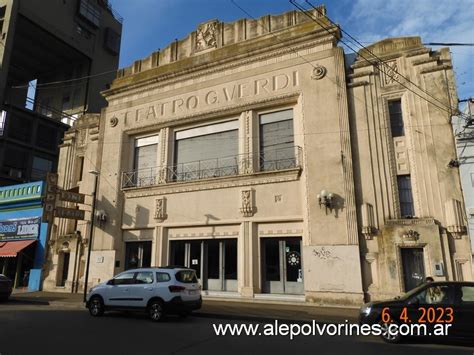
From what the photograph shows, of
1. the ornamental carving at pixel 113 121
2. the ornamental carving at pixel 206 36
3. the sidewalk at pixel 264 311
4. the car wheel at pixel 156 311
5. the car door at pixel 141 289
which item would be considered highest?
the ornamental carving at pixel 206 36

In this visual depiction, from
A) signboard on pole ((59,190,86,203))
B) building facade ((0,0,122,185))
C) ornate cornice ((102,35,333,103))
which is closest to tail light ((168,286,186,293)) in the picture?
signboard on pole ((59,190,86,203))

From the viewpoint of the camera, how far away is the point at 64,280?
72.5 feet

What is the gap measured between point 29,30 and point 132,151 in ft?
82.7

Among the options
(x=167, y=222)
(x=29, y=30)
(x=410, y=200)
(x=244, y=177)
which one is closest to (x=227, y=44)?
(x=244, y=177)

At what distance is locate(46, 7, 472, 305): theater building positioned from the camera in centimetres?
1456

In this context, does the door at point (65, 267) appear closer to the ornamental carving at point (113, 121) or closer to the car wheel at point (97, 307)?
the ornamental carving at point (113, 121)

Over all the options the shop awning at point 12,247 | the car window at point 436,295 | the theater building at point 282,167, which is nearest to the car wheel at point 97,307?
the theater building at point 282,167

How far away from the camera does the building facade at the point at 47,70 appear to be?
35594 millimetres

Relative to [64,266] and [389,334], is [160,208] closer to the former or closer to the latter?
[64,266]

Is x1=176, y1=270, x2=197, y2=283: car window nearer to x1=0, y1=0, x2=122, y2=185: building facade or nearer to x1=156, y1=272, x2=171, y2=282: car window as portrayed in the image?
x1=156, y1=272, x2=171, y2=282: car window

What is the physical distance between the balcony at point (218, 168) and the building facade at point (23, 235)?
23.1ft

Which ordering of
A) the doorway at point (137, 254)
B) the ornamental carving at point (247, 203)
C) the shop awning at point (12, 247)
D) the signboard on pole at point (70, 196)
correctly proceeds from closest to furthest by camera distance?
the ornamental carving at point (247, 203) < the doorway at point (137, 254) < the signboard on pole at point (70, 196) < the shop awning at point (12, 247)

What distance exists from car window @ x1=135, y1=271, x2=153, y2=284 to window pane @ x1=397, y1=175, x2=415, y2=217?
10271 millimetres

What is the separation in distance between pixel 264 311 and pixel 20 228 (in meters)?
18.8
